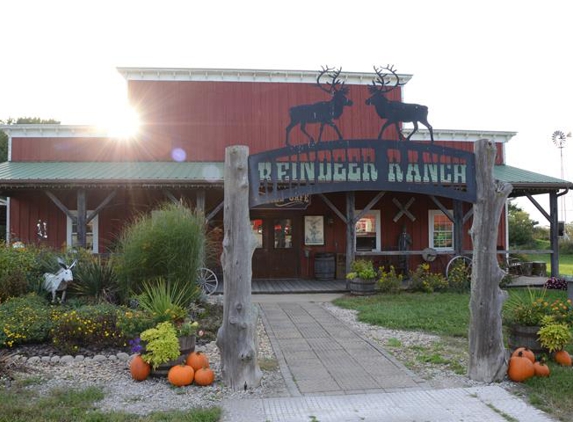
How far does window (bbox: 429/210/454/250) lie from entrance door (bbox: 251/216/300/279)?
4.30 m

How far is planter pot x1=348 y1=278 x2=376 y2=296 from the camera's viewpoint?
11.1 meters

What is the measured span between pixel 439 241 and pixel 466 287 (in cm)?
340

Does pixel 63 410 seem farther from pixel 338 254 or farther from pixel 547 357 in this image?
pixel 338 254

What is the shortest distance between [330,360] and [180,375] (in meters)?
1.85

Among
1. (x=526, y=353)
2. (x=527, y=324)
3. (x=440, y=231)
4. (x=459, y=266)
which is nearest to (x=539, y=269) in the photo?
(x=440, y=231)

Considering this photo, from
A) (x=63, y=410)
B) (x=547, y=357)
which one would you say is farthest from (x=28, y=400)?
(x=547, y=357)

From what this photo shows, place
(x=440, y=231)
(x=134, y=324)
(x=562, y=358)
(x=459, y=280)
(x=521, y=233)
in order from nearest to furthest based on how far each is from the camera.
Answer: (x=562, y=358), (x=134, y=324), (x=459, y=280), (x=440, y=231), (x=521, y=233)

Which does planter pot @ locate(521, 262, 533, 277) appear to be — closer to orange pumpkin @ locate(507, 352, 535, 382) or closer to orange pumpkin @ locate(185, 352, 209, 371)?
orange pumpkin @ locate(507, 352, 535, 382)

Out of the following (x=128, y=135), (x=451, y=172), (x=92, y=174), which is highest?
(x=128, y=135)

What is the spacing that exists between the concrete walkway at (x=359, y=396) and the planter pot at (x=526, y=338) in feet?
3.00

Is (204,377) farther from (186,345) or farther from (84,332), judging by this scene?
(84,332)

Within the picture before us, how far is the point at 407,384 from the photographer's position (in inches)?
187

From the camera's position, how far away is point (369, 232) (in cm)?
1458

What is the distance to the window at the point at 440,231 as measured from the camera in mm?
14836
